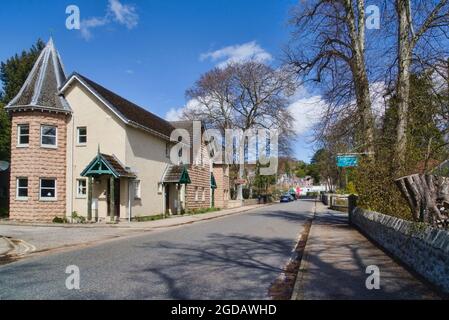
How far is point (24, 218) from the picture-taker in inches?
1003

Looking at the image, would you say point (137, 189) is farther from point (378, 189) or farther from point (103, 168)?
point (378, 189)

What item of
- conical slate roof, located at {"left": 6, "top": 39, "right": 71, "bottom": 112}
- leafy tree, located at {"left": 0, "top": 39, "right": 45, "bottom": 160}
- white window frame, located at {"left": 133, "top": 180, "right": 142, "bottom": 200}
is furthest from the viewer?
leafy tree, located at {"left": 0, "top": 39, "right": 45, "bottom": 160}

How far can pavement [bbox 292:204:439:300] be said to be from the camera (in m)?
7.39

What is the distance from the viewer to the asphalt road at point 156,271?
304 inches

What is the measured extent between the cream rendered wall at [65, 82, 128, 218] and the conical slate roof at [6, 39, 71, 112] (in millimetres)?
851

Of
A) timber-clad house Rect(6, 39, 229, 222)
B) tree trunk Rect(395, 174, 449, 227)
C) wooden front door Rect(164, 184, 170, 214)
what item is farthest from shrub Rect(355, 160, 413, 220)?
wooden front door Rect(164, 184, 170, 214)

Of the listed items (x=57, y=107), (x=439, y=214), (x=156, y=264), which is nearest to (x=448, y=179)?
(x=439, y=214)

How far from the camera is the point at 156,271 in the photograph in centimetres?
972

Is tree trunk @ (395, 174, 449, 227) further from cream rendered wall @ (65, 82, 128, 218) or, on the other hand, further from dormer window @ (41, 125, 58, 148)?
dormer window @ (41, 125, 58, 148)

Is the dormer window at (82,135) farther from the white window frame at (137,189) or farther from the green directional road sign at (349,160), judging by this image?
the green directional road sign at (349,160)

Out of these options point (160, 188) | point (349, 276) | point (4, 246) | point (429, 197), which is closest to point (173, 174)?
point (160, 188)

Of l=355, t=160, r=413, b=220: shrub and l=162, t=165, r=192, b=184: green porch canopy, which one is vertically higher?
l=162, t=165, r=192, b=184: green porch canopy

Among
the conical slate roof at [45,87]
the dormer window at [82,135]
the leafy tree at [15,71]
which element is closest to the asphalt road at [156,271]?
the dormer window at [82,135]

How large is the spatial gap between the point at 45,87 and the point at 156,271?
20.7 meters
